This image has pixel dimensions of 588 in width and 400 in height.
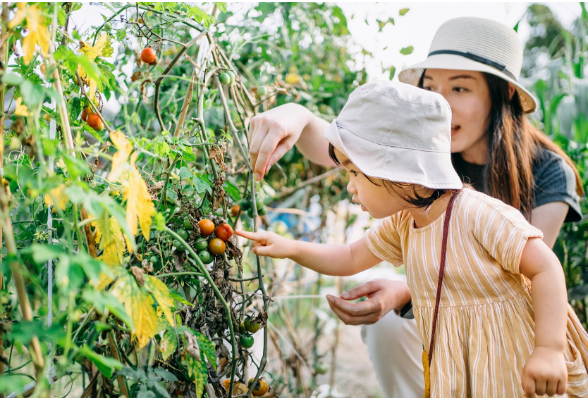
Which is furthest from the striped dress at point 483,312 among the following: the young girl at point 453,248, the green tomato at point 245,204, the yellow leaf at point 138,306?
the yellow leaf at point 138,306

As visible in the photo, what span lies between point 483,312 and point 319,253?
41 centimetres

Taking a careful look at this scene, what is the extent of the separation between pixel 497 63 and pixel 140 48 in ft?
3.44

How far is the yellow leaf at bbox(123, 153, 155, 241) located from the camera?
533 millimetres

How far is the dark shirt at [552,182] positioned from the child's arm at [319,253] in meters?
0.43

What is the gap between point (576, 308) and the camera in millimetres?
1882

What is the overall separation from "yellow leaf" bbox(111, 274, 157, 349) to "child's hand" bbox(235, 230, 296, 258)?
41cm

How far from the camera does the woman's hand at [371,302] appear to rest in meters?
1.16

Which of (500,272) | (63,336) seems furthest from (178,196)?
(500,272)

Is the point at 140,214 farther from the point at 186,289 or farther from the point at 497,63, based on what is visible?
the point at 497,63

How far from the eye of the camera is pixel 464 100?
4.30 ft

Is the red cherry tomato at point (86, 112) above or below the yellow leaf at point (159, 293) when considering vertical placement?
above

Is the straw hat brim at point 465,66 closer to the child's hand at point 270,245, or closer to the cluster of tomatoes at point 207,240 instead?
the child's hand at point 270,245

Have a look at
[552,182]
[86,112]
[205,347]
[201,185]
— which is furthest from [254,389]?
[552,182]

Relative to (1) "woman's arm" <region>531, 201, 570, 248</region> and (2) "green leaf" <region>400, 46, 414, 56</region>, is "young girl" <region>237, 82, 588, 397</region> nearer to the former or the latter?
(1) "woman's arm" <region>531, 201, 570, 248</region>
